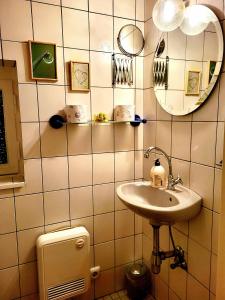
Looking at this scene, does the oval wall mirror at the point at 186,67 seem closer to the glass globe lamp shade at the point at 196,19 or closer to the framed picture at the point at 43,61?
the glass globe lamp shade at the point at 196,19

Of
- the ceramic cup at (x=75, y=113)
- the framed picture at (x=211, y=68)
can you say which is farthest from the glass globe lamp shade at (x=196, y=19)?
the ceramic cup at (x=75, y=113)

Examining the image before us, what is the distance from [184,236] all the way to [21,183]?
106 cm

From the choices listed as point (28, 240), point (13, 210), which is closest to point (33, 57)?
point (13, 210)

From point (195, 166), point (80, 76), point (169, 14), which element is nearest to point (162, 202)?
point (195, 166)

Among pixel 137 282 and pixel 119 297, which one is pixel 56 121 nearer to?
pixel 137 282

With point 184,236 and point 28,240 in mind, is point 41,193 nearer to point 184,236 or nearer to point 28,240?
point 28,240

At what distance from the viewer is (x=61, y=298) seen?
1.46 metres

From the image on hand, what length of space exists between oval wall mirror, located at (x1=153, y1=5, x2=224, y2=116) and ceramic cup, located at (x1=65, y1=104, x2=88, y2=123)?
516 millimetres

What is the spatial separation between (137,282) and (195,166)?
100cm

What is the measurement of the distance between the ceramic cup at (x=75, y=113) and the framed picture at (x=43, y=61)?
212 mm

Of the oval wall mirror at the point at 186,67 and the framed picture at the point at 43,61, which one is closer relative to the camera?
the oval wall mirror at the point at 186,67

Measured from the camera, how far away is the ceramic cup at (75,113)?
4.51ft

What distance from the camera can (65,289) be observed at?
147cm

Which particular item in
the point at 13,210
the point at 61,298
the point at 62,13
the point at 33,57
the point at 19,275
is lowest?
the point at 61,298
